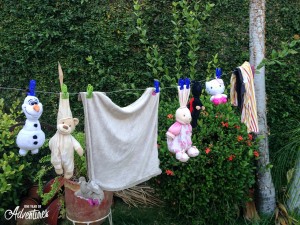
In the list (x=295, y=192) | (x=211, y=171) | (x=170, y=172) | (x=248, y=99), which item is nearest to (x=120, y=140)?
(x=170, y=172)

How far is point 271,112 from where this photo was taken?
4.58 meters

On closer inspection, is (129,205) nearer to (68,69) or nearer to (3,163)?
(3,163)

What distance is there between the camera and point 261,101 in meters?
3.56

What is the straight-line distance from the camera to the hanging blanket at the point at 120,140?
2609mm

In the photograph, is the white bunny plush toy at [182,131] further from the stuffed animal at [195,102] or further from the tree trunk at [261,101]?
the tree trunk at [261,101]

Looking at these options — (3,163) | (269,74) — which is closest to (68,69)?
(3,163)

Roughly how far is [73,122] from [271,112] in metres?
2.81

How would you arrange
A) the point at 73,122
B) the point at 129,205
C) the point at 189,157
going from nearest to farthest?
the point at 73,122 < the point at 189,157 < the point at 129,205

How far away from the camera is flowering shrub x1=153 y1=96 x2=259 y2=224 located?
10.8 ft

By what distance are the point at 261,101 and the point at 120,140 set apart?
153cm

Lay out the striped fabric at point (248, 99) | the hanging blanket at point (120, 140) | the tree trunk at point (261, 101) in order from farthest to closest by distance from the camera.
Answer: the tree trunk at point (261, 101) < the striped fabric at point (248, 99) < the hanging blanket at point (120, 140)

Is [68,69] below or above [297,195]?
above

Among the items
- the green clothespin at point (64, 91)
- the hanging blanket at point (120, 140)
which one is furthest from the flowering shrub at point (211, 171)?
the green clothespin at point (64, 91)

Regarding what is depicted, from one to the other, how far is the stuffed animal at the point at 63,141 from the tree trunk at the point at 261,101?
179 cm
